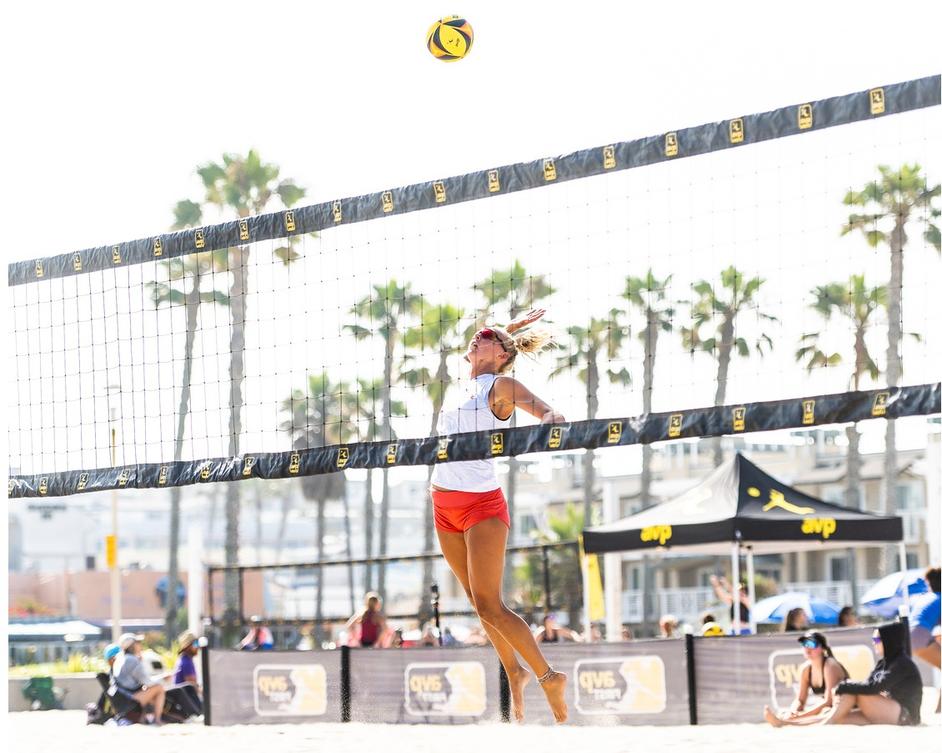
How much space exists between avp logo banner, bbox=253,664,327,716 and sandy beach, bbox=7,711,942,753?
125 centimetres

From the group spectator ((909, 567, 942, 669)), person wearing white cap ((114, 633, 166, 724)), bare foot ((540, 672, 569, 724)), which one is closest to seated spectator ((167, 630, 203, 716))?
person wearing white cap ((114, 633, 166, 724))

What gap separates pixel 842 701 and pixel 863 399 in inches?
164

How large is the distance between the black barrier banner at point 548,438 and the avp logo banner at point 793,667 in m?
4.33

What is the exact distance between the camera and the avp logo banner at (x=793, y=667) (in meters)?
10.4

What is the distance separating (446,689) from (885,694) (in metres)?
3.81

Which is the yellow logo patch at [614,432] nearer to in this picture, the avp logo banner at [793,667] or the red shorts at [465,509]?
the red shorts at [465,509]

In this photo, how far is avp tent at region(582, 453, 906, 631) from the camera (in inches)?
492

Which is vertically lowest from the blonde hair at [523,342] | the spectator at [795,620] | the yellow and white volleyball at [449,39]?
the spectator at [795,620]

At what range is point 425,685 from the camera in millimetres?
12047

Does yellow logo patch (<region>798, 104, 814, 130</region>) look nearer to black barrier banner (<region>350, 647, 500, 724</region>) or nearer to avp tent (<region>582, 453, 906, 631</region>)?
black barrier banner (<region>350, 647, 500, 724</region>)

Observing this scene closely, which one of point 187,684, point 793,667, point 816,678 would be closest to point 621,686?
point 793,667

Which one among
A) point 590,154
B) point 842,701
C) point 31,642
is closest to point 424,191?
point 590,154

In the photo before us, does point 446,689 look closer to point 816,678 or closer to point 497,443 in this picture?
point 816,678

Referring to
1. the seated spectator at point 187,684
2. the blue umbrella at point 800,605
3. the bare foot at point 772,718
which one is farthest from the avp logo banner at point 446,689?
the blue umbrella at point 800,605
